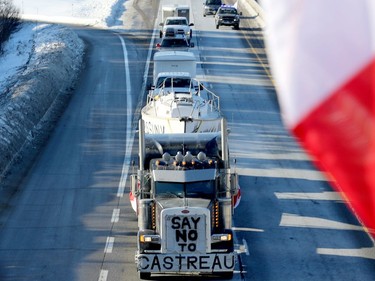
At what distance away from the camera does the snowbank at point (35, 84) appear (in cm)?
3020

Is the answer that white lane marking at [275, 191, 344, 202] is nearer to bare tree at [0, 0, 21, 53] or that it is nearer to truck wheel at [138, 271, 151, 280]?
truck wheel at [138, 271, 151, 280]

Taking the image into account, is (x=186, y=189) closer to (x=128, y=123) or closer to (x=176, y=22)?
(x=128, y=123)

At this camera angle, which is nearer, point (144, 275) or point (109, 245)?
point (144, 275)

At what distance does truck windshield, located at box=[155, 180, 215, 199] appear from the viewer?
1716 centimetres

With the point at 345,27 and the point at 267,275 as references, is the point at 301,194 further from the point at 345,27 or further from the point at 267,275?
the point at 345,27

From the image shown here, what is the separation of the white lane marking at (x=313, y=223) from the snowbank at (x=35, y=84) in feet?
29.7

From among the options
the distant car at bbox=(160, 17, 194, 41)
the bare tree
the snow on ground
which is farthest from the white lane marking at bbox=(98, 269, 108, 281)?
the bare tree

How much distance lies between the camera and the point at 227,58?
1898 inches

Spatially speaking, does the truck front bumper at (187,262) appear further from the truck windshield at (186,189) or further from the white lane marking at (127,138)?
the white lane marking at (127,138)

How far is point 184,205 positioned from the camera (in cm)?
1650

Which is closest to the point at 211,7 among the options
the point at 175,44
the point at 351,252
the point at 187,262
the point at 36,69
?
the point at 175,44

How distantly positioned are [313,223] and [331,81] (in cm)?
1797

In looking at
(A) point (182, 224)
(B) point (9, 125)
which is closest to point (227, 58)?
(B) point (9, 125)

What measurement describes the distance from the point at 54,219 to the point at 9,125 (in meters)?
10.0
